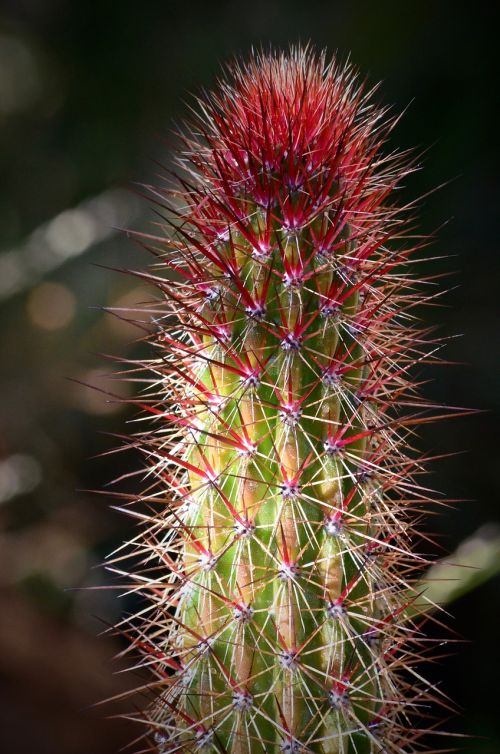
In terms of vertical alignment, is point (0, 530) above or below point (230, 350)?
below

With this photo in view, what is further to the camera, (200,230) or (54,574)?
(54,574)

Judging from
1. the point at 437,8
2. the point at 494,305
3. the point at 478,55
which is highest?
the point at 437,8

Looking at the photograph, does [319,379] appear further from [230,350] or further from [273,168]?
[273,168]

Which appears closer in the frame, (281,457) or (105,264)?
(281,457)

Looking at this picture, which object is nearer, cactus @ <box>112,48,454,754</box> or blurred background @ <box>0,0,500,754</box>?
cactus @ <box>112,48,454,754</box>

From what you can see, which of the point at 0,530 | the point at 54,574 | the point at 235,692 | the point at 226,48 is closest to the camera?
the point at 235,692

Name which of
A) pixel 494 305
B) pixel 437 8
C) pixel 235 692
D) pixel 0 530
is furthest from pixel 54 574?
pixel 437 8

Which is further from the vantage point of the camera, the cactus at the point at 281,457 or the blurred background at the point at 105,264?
the blurred background at the point at 105,264

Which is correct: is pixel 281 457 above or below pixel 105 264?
below
